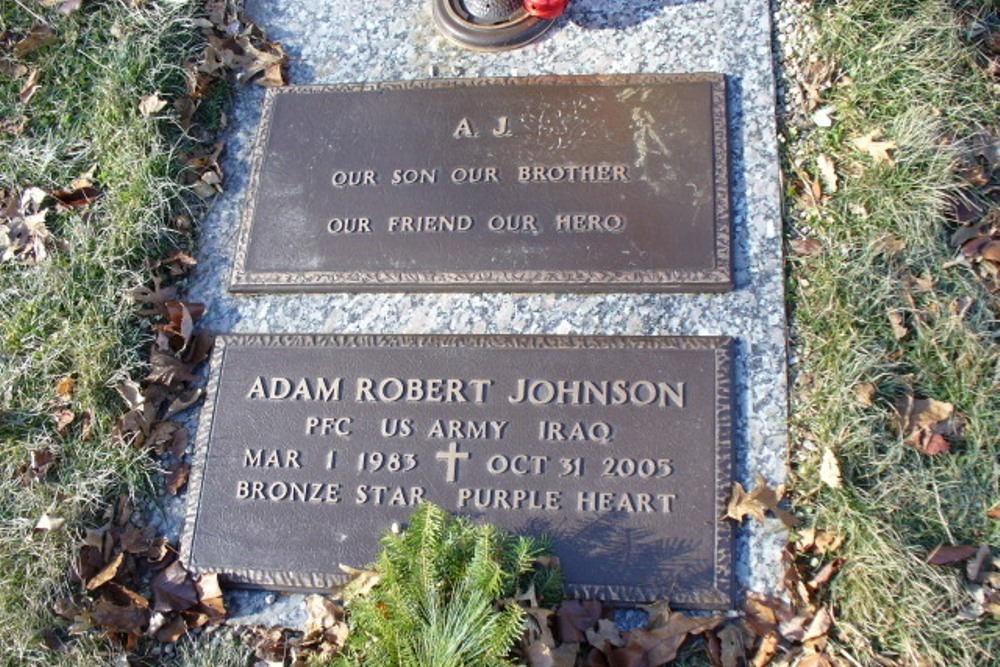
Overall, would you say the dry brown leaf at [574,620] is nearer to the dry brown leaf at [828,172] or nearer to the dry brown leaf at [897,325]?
the dry brown leaf at [897,325]

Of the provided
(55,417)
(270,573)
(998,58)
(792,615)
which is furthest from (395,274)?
(998,58)

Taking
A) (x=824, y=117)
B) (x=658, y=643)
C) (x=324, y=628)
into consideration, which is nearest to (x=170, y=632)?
(x=324, y=628)

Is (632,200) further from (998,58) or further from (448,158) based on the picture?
(998,58)

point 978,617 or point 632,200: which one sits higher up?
point 632,200

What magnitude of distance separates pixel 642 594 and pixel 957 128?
201cm

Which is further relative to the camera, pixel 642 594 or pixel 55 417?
pixel 55 417

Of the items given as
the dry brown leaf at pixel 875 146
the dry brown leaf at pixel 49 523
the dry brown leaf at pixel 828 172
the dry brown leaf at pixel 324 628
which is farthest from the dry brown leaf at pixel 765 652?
the dry brown leaf at pixel 49 523

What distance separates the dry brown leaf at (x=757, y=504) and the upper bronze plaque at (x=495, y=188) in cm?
70

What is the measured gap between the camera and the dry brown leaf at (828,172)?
3311mm

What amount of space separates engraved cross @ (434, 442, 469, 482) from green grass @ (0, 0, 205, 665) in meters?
1.04

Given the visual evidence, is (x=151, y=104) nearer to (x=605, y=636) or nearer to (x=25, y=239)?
(x=25, y=239)

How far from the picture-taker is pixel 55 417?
326 cm

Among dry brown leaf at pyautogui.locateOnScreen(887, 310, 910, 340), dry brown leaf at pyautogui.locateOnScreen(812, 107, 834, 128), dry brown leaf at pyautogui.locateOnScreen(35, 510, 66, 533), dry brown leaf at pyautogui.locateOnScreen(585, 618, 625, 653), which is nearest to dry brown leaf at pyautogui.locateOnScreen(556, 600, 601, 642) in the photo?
dry brown leaf at pyautogui.locateOnScreen(585, 618, 625, 653)

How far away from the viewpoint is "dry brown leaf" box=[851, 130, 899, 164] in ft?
10.7
